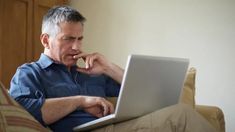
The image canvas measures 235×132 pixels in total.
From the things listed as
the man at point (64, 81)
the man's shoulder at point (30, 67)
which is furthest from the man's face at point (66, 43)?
the man's shoulder at point (30, 67)

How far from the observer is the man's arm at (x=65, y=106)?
1.33 metres

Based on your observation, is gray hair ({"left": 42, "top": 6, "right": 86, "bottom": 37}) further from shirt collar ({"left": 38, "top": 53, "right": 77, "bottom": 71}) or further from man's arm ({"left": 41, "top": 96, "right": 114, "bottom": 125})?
man's arm ({"left": 41, "top": 96, "right": 114, "bottom": 125})

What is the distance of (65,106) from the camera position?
136 centimetres

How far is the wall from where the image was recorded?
2566 millimetres

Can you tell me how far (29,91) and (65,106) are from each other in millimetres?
156

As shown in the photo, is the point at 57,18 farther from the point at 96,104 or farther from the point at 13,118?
the point at 13,118

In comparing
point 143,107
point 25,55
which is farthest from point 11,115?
point 25,55

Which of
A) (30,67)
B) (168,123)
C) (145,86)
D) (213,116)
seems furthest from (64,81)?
(213,116)

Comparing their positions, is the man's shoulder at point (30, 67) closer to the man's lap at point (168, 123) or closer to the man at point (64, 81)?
the man at point (64, 81)

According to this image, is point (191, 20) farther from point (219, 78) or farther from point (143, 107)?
point (143, 107)

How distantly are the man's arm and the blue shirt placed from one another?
25mm

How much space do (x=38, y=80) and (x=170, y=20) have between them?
1464mm

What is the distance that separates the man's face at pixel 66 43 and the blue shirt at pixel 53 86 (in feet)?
0.13

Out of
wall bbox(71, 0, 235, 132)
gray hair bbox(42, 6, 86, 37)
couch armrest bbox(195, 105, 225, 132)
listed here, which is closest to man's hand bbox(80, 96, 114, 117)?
gray hair bbox(42, 6, 86, 37)
